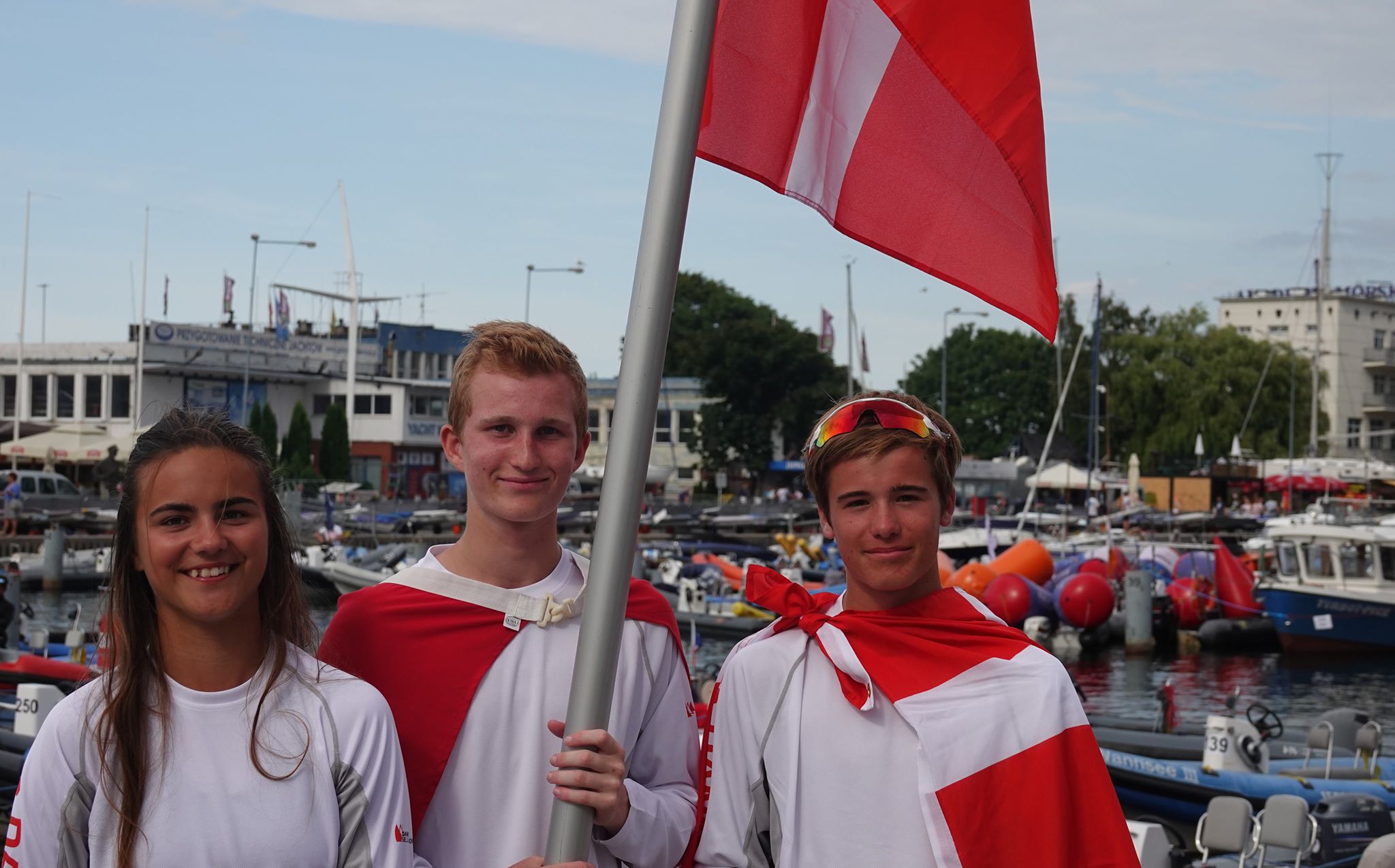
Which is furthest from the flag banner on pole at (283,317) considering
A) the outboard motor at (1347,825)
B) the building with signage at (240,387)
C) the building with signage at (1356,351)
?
the building with signage at (1356,351)

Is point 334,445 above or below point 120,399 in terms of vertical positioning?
below

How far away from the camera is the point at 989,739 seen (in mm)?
3354

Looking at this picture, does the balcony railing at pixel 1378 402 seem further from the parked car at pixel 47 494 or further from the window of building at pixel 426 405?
the parked car at pixel 47 494

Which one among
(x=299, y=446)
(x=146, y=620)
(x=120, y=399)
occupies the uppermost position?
(x=120, y=399)

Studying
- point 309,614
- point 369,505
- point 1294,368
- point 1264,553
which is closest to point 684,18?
point 309,614

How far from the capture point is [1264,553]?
42.0m

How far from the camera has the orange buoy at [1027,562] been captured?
35.2 meters

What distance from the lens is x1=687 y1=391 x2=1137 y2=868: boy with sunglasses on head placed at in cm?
332

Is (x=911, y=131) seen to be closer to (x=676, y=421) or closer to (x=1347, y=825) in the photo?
(x=1347, y=825)

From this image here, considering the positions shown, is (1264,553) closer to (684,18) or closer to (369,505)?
(369,505)

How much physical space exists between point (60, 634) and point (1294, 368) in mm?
80835

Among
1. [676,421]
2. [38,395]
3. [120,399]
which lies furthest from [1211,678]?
[38,395]

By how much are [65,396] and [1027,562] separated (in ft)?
165

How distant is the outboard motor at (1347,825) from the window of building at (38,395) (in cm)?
6785
